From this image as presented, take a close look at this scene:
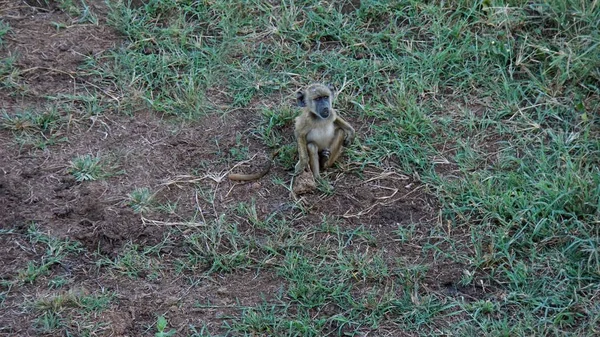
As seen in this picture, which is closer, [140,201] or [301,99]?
[140,201]

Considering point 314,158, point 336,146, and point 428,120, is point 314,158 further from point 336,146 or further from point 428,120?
point 428,120

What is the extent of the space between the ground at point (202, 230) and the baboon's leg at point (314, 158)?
12cm

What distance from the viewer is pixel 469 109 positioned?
6859 mm

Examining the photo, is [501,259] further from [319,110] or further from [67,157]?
[67,157]

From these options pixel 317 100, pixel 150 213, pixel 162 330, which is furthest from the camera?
pixel 317 100

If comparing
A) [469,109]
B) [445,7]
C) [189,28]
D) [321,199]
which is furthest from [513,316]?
[189,28]

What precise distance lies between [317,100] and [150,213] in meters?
1.32

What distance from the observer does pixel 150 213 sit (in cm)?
608

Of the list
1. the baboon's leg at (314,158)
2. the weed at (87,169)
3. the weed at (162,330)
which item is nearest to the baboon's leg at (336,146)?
the baboon's leg at (314,158)

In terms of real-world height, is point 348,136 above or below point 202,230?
above

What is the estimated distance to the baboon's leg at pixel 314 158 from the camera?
6223 millimetres

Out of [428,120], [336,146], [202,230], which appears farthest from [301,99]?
[202,230]

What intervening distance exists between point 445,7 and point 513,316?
120 inches

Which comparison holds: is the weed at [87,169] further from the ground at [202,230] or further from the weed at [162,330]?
the weed at [162,330]
